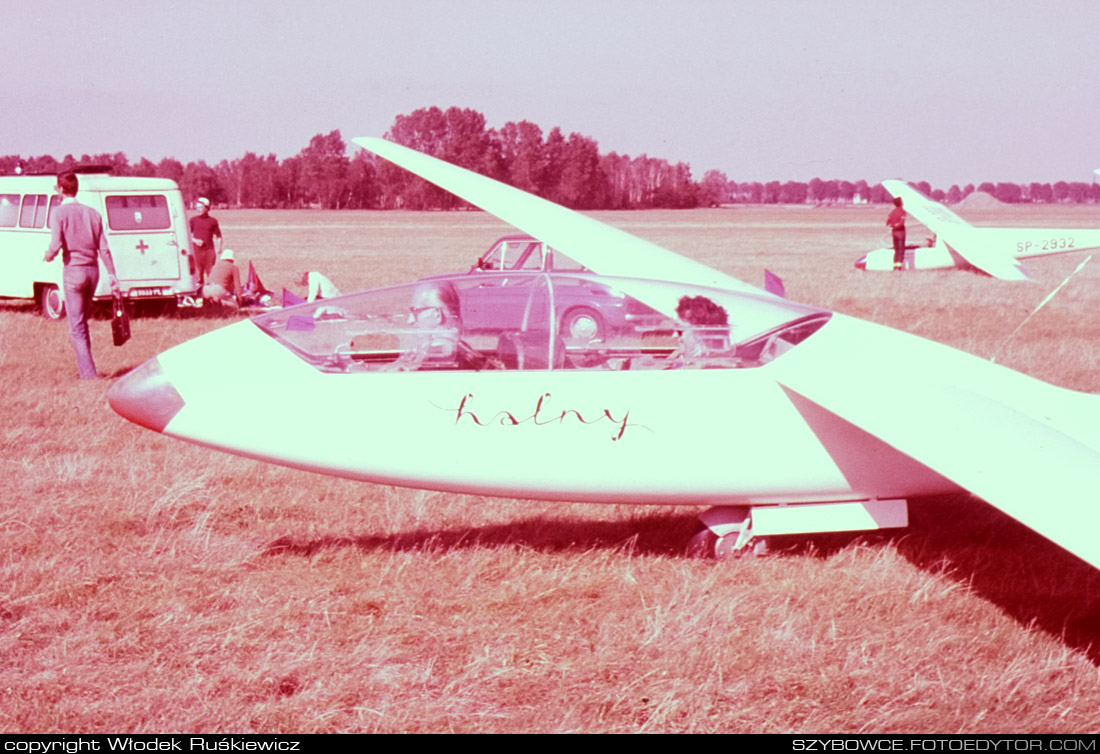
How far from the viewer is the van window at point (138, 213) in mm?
17328

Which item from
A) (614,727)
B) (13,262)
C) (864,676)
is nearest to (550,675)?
(614,727)

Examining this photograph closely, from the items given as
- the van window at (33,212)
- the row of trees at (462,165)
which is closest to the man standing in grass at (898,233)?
the van window at (33,212)

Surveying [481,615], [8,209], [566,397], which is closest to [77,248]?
[566,397]

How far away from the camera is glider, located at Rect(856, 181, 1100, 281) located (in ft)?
72.9

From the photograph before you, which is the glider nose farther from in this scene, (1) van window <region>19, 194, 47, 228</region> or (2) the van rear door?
(1) van window <region>19, 194, 47, 228</region>

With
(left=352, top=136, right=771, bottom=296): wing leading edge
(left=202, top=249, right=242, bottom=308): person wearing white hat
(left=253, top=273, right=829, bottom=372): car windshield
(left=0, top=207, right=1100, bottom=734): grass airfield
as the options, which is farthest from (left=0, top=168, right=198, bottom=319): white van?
(left=253, top=273, right=829, bottom=372): car windshield

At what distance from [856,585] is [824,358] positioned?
120cm

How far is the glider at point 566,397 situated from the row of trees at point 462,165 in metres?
84.4

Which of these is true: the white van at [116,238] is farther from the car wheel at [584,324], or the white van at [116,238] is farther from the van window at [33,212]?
the car wheel at [584,324]

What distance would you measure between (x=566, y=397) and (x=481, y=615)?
1.16m

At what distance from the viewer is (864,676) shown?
4980 mm

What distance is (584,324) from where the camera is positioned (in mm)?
6023

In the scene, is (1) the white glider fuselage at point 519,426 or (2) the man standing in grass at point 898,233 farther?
(2) the man standing in grass at point 898,233

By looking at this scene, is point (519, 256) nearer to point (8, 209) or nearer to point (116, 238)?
point (116, 238)
